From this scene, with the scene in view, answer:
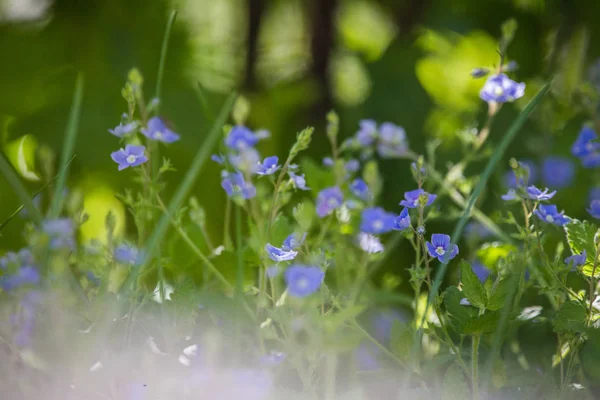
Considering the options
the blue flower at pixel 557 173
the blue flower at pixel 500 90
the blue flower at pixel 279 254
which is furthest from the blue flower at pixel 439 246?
the blue flower at pixel 557 173

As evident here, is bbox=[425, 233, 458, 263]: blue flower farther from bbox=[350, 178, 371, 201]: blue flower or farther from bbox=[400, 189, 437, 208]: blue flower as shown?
bbox=[350, 178, 371, 201]: blue flower

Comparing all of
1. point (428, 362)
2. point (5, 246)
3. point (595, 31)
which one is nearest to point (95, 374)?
point (428, 362)

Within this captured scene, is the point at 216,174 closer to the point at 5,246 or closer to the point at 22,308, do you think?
the point at 5,246

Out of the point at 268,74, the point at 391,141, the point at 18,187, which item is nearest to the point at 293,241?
the point at 18,187

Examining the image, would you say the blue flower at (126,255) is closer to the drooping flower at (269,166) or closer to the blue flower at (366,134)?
the drooping flower at (269,166)

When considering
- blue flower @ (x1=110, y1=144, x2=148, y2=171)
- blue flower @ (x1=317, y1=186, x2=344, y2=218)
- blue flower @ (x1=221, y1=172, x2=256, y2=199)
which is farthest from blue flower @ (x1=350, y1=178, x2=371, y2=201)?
blue flower @ (x1=110, y1=144, x2=148, y2=171)
